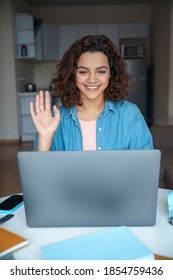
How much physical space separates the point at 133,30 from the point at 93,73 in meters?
5.76

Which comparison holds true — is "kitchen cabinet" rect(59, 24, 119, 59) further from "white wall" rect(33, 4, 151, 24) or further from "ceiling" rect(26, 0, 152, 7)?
"ceiling" rect(26, 0, 152, 7)

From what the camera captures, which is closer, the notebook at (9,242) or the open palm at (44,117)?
the notebook at (9,242)

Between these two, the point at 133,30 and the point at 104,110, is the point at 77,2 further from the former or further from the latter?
the point at 104,110

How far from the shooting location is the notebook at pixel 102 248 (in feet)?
2.24

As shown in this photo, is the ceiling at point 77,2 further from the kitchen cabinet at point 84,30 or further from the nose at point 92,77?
the nose at point 92,77

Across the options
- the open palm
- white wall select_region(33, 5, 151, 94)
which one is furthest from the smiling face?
white wall select_region(33, 5, 151, 94)

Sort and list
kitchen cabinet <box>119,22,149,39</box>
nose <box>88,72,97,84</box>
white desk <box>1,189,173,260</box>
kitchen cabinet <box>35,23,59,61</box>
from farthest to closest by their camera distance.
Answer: kitchen cabinet <box>119,22,149,39</box>
kitchen cabinet <box>35,23,59,61</box>
nose <box>88,72,97,84</box>
white desk <box>1,189,173,260</box>

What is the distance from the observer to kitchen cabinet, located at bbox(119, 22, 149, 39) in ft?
21.6

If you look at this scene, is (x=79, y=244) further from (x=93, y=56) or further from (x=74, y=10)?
(x=74, y=10)

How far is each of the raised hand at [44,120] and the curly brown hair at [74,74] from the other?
0.97ft

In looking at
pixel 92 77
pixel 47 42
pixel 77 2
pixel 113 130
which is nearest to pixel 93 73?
pixel 92 77

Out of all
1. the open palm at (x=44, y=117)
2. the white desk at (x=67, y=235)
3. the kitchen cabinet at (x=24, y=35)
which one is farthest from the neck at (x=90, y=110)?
the kitchen cabinet at (x=24, y=35)

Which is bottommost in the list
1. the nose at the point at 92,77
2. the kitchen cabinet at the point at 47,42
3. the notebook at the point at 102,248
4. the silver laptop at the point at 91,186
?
the notebook at the point at 102,248

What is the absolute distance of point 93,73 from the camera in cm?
136
